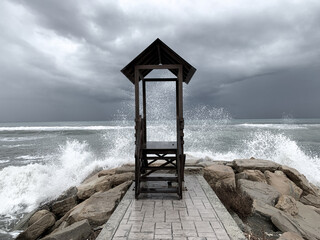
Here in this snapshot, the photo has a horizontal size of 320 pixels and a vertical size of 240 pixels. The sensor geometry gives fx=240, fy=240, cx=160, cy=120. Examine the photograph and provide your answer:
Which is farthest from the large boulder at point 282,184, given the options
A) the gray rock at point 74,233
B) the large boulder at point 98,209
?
the gray rock at point 74,233

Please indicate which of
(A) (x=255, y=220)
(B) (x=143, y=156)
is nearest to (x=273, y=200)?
(A) (x=255, y=220)

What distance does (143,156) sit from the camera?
6.86 meters

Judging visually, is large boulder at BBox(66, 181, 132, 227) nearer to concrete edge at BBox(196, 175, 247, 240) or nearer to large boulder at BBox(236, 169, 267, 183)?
concrete edge at BBox(196, 175, 247, 240)

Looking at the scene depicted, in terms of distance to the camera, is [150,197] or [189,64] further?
[189,64]

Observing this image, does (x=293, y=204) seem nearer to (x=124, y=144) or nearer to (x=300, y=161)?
(x=300, y=161)

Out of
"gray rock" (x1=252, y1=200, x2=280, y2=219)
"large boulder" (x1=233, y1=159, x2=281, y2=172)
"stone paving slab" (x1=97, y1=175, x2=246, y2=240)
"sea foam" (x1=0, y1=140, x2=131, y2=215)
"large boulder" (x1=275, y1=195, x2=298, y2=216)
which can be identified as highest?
"large boulder" (x1=233, y1=159, x2=281, y2=172)

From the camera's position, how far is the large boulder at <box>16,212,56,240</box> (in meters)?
5.93

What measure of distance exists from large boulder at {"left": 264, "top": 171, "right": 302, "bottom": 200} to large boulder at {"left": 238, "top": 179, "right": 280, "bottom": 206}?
103 centimetres

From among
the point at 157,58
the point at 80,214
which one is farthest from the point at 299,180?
the point at 80,214

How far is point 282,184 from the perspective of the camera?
7.78 m

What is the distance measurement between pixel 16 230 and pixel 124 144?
12.0m

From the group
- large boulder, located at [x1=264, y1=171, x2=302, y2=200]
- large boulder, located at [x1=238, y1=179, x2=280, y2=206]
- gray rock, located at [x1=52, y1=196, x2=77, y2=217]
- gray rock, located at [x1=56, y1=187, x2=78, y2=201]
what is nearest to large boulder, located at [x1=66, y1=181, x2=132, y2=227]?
gray rock, located at [x1=52, y1=196, x2=77, y2=217]

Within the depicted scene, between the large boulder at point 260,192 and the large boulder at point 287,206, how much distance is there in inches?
7.2

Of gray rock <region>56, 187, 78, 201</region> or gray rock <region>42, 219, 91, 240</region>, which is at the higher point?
gray rock <region>42, 219, 91, 240</region>
